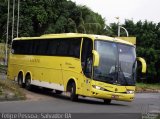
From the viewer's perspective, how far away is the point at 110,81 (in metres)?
25.2

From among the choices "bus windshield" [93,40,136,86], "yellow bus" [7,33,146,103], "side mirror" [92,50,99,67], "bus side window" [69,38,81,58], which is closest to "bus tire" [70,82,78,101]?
"yellow bus" [7,33,146,103]

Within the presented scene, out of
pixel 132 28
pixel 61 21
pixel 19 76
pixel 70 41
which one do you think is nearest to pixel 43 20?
pixel 61 21

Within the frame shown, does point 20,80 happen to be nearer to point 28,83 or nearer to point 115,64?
point 28,83

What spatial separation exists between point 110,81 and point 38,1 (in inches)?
2072

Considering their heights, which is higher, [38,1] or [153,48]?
[38,1]

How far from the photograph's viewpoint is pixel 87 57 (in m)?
25.5

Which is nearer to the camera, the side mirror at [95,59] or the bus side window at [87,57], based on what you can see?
the side mirror at [95,59]

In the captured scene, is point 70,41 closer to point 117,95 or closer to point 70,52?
point 70,52

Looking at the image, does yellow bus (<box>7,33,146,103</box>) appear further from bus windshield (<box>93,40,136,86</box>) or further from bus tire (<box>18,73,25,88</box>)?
bus tire (<box>18,73,25,88</box>)

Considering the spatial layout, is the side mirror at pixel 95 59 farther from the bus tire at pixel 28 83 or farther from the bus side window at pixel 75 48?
the bus tire at pixel 28 83

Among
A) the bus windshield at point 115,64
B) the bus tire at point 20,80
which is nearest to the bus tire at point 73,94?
the bus windshield at point 115,64

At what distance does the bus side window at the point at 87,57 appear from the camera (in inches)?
994

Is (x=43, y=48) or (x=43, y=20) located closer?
(x=43, y=48)

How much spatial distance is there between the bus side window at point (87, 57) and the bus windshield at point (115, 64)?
1.17ft
